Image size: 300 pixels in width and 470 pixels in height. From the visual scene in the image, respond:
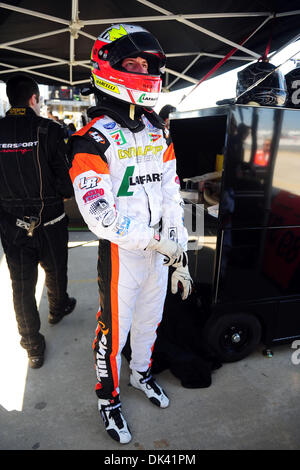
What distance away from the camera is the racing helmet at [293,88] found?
6.97ft

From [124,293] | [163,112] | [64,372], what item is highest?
[163,112]

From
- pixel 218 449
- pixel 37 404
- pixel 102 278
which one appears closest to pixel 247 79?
pixel 102 278

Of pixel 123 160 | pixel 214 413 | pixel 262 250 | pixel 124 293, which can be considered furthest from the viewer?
pixel 262 250

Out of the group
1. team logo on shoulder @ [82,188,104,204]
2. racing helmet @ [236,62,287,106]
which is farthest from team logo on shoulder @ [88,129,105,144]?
racing helmet @ [236,62,287,106]

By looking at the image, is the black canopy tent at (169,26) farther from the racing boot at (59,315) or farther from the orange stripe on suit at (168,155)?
the racing boot at (59,315)

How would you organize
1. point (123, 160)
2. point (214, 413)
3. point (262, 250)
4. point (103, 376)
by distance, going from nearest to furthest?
point (123, 160), point (103, 376), point (214, 413), point (262, 250)

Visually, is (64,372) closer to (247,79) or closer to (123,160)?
(123,160)

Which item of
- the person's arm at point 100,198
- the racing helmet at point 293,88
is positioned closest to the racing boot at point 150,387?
the person's arm at point 100,198

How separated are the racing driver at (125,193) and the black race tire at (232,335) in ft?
2.02

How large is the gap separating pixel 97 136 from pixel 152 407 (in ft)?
5.33

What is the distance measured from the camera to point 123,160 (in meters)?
1.45

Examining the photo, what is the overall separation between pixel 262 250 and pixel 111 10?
306 cm

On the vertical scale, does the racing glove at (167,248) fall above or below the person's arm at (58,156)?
below

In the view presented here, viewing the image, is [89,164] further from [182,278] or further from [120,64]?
[182,278]
